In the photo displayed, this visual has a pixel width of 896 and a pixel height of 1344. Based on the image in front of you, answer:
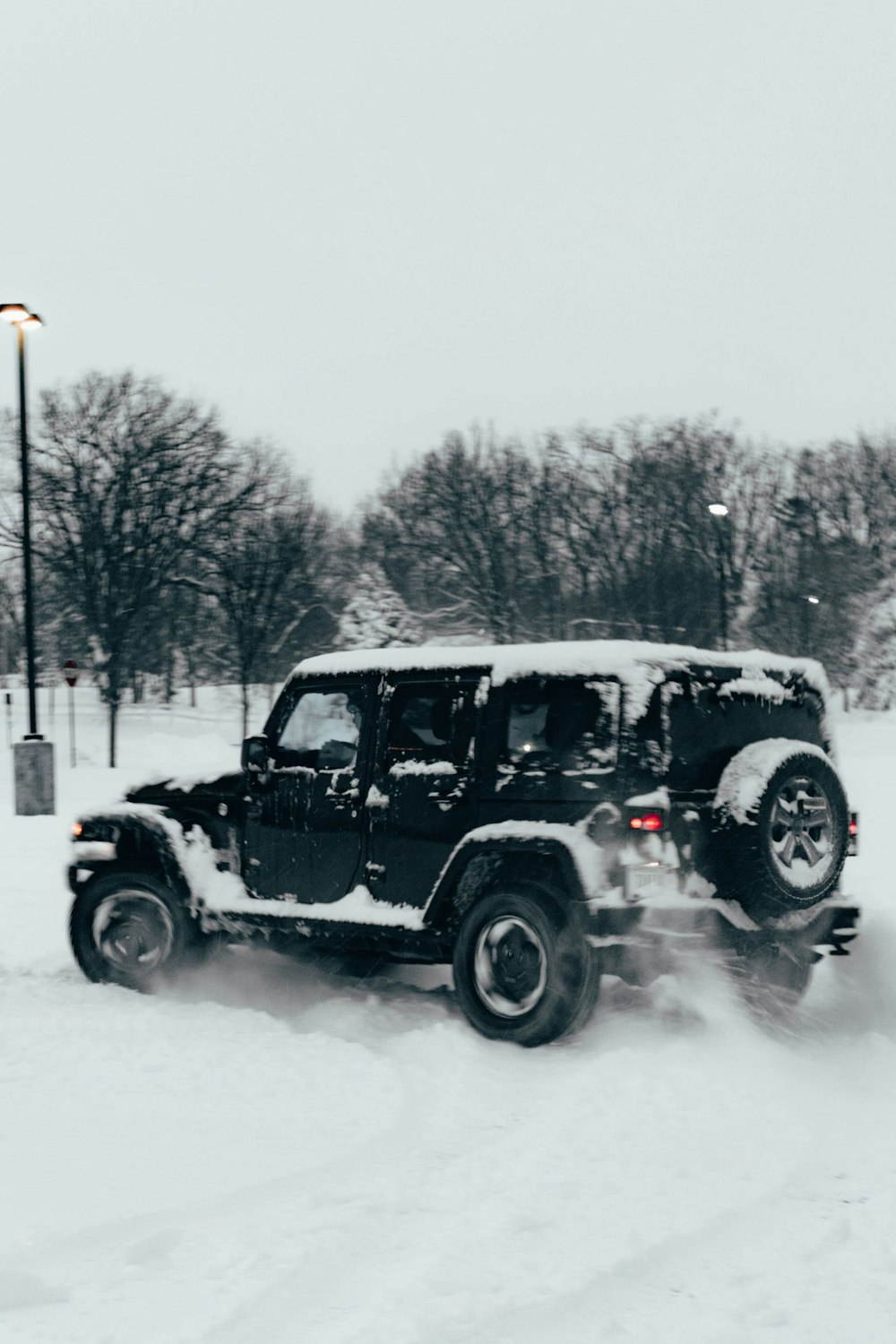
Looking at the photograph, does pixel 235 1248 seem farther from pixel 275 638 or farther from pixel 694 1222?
pixel 275 638

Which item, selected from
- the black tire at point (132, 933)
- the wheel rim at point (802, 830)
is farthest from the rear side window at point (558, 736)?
the black tire at point (132, 933)

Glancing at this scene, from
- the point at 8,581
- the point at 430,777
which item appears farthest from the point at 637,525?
the point at 430,777

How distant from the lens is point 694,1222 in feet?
14.6

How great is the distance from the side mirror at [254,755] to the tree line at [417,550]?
1127 inches

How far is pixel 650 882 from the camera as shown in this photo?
643 centimetres

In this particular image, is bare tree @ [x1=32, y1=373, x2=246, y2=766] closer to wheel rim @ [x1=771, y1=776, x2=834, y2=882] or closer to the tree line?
the tree line

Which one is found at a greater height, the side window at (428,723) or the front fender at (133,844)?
the side window at (428,723)

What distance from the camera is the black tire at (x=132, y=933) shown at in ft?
26.0

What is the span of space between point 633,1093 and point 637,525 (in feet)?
147

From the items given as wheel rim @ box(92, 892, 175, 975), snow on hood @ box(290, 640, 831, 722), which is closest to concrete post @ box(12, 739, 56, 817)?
wheel rim @ box(92, 892, 175, 975)

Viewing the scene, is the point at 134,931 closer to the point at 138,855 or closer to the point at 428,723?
the point at 138,855

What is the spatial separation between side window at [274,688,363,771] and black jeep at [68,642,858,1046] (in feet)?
0.04

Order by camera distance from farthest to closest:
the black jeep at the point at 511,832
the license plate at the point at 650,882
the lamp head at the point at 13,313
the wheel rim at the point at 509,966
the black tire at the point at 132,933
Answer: the lamp head at the point at 13,313 → the black tire at the point at 132,933 → the wheel rim at the point at 509,966 → the black jeep at the point at 511,832 → the license plate at the point at 650,882

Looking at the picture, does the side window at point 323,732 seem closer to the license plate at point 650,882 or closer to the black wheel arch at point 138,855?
the black wheel arch at point 138,855
